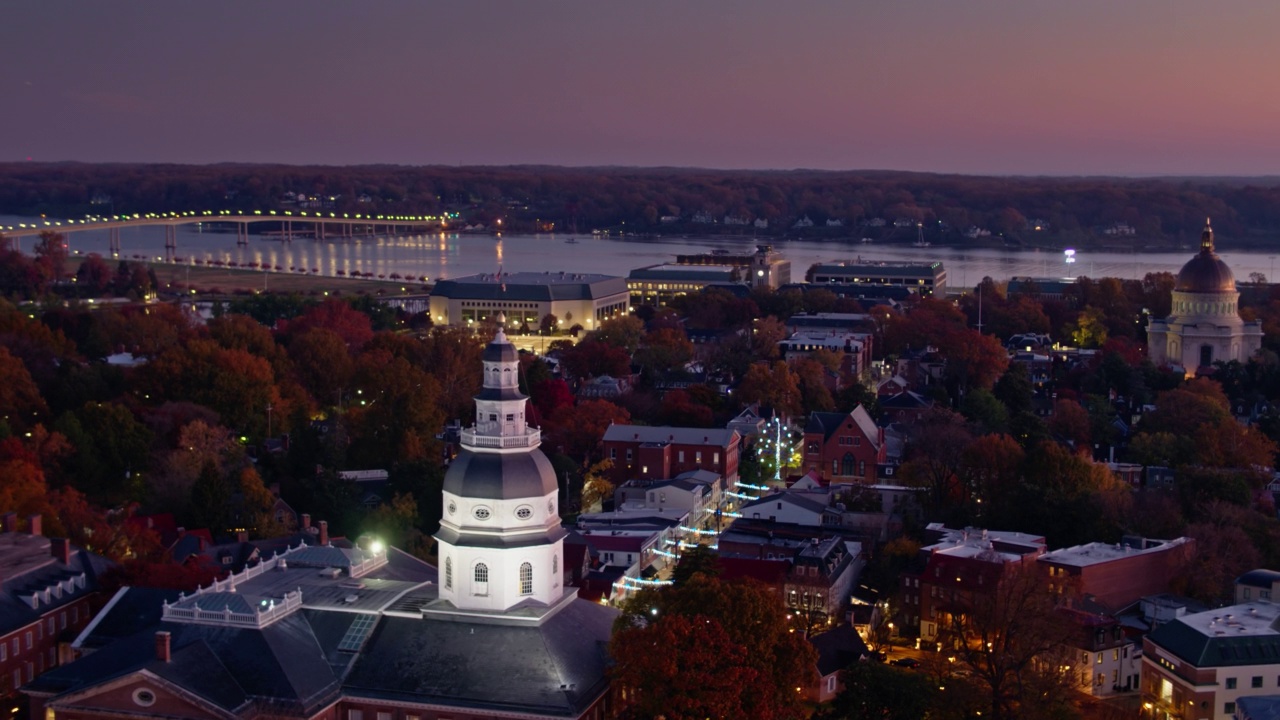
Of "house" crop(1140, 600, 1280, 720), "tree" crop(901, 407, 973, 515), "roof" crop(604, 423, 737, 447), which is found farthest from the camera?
"roof" crop(604, 423, 737, 447)

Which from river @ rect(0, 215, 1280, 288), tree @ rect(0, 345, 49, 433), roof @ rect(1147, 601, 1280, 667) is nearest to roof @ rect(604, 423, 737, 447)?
tree @ rect(0, 345, 49, 433)

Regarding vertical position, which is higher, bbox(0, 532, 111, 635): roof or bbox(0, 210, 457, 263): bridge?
bbox(0, 210, 457, 263): bridge

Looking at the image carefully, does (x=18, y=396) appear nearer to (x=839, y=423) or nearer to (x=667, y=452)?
(x=667, y=452)

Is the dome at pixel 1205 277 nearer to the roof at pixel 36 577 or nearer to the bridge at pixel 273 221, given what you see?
the roof at pixel 36 577

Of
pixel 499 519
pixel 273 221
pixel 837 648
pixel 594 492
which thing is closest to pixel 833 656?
pixel 837 648

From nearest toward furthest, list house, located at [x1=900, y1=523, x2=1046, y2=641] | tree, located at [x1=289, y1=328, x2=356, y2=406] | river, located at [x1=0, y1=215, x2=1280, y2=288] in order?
house, located at [x1=900, y1=523, x2=1046, y2=641] < tree, located at [x1=289, y1=328, x2=356, y2=406] < river, located at [x1=0, y1=215, x2=1280, y2=288]

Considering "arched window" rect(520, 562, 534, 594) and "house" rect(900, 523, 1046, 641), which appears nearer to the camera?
"arched window" rect(520, 562, 534, 594)

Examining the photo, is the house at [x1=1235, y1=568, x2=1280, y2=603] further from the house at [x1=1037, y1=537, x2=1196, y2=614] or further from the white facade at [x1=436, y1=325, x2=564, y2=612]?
the white facade at [x1=436, y1=325, x2=564, y2=612]

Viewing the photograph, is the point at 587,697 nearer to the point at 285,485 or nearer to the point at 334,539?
the point at 334,539
